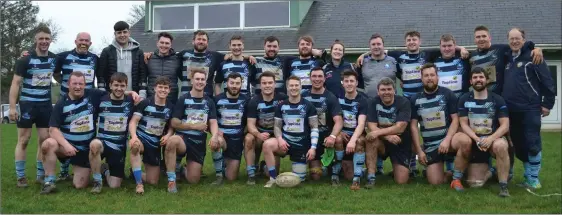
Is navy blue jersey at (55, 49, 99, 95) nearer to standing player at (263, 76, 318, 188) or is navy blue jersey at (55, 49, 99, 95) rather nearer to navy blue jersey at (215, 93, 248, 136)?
navy blue jersey at (215, 93, 248, 136)

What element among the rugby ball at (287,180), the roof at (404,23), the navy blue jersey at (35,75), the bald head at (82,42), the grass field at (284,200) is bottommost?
the grass field at (284,200)

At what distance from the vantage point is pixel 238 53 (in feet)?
25.4

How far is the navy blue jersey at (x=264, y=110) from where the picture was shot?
7.24 meters

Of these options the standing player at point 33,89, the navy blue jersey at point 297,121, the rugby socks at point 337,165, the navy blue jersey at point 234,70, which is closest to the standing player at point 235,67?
the navy blue jersey at point 234,70

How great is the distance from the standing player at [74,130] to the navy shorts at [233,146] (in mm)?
1303

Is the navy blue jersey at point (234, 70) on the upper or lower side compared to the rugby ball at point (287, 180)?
upper

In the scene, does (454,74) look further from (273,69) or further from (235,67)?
(235,67)

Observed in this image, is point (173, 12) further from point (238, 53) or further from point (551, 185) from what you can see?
point (551, 185)

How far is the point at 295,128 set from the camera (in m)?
7.08

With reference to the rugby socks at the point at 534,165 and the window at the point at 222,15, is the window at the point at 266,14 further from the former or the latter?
the rugby socks at the point at 534,165

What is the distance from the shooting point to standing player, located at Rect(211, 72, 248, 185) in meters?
7.16

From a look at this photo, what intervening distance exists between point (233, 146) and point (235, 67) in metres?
1.20

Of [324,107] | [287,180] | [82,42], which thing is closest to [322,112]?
[324,107]

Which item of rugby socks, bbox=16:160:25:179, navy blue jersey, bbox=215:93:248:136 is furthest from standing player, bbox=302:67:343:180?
rugby socks, bbox=16:160:25:179
